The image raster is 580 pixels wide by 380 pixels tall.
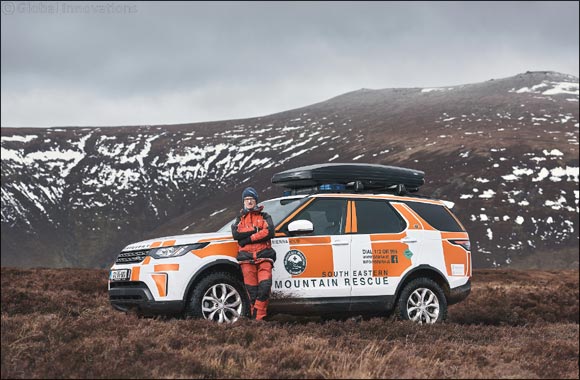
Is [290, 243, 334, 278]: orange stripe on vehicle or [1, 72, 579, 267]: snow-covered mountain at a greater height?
[1, 72, 579, 267]: snow-covered mountain

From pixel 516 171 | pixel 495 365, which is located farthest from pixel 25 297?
pixel 516 171

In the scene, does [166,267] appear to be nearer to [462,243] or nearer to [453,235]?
[453,235]

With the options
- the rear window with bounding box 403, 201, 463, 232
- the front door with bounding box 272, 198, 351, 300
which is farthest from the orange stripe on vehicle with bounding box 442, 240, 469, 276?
the front door with bounding box 272, 198, 351, 300

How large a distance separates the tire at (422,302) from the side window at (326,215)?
1435 mm

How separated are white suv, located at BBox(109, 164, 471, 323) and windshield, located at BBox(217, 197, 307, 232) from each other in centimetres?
2

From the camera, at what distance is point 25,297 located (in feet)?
51.4

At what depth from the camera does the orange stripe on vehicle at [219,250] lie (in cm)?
921

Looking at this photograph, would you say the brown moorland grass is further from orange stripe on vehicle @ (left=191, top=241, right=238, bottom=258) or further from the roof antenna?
the roof antenna

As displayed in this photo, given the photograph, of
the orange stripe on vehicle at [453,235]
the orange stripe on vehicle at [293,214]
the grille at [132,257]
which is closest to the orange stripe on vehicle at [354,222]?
the orange stripe on vehicle at [293,214]

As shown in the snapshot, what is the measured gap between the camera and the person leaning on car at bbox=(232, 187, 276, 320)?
362 inches

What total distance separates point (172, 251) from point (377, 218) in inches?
126

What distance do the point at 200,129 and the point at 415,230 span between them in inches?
5886

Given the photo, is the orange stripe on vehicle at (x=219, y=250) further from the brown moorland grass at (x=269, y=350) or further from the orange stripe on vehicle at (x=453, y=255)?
the orange stripe on vehicle at (x=453, y=255)

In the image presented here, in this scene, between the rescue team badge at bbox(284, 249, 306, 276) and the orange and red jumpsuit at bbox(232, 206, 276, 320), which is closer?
the orange and red jumpsuit at bbox(232, 206, 276, 320)
